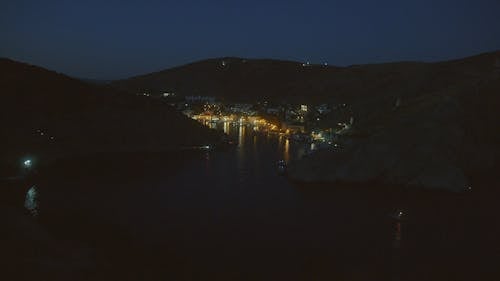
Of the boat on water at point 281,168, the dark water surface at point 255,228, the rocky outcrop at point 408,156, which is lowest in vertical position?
the dark water surface at point 255,228

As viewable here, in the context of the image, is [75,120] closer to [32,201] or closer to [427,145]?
[32,201]

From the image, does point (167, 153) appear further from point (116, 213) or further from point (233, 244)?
point (233, 244)

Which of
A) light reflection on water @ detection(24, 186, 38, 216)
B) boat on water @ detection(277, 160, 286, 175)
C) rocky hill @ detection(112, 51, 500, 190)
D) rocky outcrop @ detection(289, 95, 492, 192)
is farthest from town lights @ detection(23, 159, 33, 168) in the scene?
rocky hill @ detection(112, 51, 500, 190)

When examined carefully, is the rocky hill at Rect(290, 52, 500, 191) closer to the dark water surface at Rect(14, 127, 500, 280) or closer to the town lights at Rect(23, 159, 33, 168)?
the dark water surface at Rect(14, 127, 500, 280)

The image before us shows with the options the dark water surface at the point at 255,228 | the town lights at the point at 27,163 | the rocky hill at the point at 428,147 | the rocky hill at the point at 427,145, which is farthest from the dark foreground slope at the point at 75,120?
the rocky hill at the point at 427,145

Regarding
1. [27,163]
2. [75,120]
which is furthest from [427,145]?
[75,120]

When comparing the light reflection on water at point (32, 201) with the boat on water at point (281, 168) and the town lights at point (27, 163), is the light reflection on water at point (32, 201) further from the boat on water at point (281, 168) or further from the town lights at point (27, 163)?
the boat on water at point (281, 168)

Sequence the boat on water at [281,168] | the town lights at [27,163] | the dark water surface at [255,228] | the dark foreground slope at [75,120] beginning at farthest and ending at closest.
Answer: the dark foreground slope at [75,120], the boat on water at [281,168], the town lights at [27,163], the dark water surface at [255,228]
